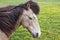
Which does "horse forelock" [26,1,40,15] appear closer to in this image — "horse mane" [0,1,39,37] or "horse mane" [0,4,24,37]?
"horse mane" [0,1,39,37]

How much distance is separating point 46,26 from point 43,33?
153 cm

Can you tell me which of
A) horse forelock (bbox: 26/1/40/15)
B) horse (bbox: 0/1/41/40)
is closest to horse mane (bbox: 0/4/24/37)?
horse (bbox: 0/1/41/40)

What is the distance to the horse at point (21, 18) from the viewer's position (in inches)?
209

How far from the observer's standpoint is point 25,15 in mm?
5453

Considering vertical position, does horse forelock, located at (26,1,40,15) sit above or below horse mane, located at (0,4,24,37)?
above

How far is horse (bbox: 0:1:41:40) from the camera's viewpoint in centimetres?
532

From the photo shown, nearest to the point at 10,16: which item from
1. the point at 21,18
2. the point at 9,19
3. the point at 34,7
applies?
the point at 9,19

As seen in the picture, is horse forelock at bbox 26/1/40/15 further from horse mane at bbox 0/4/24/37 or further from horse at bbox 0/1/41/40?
horse mane at bbox 0/4/24/37

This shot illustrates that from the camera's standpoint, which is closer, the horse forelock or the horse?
the horse

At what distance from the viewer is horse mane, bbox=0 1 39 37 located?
528cm

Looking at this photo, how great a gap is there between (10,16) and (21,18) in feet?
0.92

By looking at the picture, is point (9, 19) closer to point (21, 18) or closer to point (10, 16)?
point (10, 16)

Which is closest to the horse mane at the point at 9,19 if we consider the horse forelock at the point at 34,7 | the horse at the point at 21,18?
the horse at the point at 21,18

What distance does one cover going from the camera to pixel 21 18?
5480 millimetres
